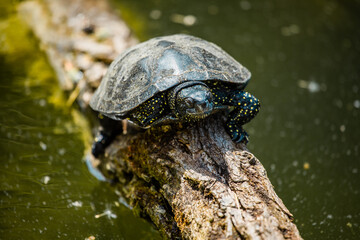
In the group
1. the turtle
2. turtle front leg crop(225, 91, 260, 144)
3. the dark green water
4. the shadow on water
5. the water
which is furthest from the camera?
the water

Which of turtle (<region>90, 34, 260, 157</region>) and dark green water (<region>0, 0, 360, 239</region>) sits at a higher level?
turtle (<region>90, 34, 260, 157</region>)

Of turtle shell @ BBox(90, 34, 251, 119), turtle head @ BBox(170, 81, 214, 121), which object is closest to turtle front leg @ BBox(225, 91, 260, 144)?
turtle shell @ BBox(90, 34, 251, 119)

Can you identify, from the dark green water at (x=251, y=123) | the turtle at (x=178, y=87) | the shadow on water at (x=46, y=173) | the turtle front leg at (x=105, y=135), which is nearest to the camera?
the turtle at (x=178, y=87)

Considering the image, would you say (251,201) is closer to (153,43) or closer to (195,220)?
(195,220)

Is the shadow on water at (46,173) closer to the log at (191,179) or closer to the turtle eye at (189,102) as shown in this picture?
the log at (191,179)

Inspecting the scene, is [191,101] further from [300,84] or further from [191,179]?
[300,84]

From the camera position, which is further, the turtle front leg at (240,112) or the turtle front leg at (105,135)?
the turtle front leg at (105,135)

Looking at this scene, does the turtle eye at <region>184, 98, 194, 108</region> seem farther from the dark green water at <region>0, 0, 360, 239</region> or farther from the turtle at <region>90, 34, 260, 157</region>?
the dark green water at <region>0, 0, 360, 239</region>

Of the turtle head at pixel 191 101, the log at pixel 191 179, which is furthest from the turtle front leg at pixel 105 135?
the turtle head at pixel 191 101
